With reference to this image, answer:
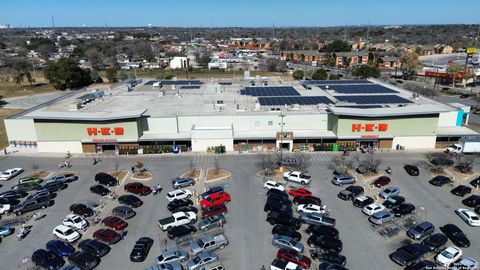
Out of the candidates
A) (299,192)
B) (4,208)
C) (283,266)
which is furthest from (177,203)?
(4,208)

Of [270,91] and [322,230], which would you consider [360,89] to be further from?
[322,230]

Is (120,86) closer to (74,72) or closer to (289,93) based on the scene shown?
(74,72)

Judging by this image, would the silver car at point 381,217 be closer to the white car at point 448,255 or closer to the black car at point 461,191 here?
the white car at point 448,255

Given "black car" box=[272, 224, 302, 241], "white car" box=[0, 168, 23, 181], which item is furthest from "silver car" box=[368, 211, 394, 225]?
"white car" box=[0, 168, 23, 181]

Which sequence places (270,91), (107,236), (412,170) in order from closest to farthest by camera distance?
(107,236), (412,170), (270,91)

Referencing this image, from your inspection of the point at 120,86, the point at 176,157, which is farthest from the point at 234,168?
the point at 120,86

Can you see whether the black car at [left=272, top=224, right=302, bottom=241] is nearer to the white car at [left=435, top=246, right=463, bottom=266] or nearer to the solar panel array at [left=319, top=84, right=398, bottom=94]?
the white car at [left=435, top=246, right=463, bottom=266]

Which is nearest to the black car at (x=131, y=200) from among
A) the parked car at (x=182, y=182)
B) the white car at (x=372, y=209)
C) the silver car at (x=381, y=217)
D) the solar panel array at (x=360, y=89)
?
the parked car at (x=182, y=182)
